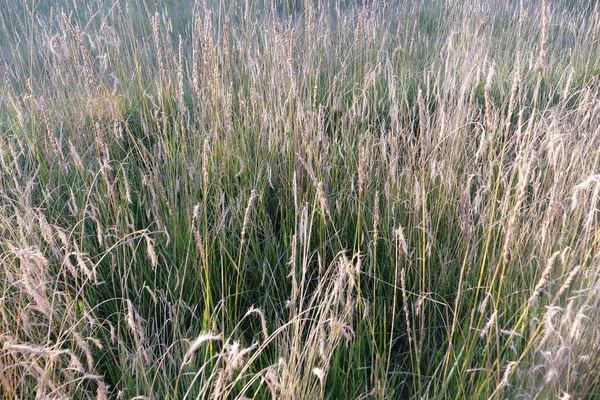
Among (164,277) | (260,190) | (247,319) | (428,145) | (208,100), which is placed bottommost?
(247,319)

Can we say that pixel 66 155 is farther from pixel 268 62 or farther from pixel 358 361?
pixel 358 361

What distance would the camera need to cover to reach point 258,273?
1833mm

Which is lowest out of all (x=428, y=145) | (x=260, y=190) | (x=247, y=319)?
(x=247, y=319)

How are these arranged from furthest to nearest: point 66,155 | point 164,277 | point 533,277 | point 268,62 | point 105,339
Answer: point 268,62, point 66,155, point 164,277, point 533,277, point 105,339

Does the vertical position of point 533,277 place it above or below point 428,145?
below

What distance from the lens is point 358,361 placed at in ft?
Result: 4.55

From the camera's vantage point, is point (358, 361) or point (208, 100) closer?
point (358, 361)

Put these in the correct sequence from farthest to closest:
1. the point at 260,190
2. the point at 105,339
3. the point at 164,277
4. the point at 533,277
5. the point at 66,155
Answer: the point at 66,155 → the point at 260,190 → the point at 164,277 → the point at 533,277 → the point at 105,339

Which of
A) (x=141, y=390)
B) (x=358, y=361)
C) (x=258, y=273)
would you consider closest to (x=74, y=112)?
(x=258, y=273)

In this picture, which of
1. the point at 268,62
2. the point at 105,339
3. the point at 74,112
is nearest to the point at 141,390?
the point at 105,339

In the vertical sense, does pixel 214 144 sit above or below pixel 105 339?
above

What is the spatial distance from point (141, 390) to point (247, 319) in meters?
0.44

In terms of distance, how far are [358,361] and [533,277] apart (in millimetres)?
680

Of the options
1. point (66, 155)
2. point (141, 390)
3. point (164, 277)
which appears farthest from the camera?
point (66, 155)
